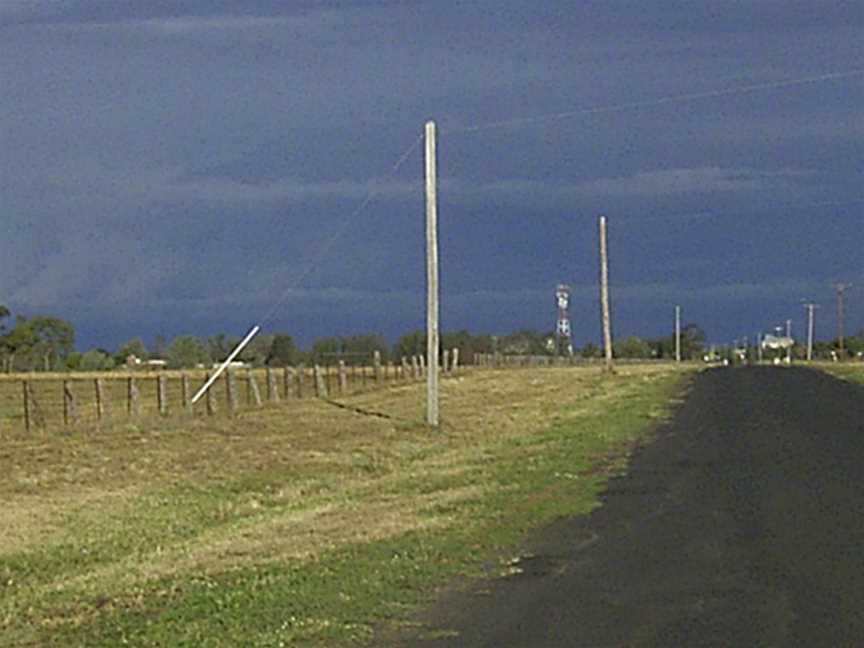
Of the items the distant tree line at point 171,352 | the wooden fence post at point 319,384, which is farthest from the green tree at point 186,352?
the wooden fence post at point 319,384

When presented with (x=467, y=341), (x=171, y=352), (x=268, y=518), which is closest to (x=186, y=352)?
(x=171, y=352)

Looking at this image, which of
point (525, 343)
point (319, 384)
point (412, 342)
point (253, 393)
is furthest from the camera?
point (525, 343)

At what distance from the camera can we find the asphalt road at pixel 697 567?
11.2 m

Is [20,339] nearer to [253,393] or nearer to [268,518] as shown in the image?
[253,393]

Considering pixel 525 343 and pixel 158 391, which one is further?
pixel 525 343

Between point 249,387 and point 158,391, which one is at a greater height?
point 158,391

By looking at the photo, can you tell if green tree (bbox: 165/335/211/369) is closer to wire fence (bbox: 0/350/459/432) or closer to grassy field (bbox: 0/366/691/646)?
wire fence (bbox: 0/350/459/432)

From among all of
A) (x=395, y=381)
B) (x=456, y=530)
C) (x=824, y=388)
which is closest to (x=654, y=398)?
(x=824, y=388)

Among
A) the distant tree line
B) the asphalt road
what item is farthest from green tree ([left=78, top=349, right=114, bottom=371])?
the asphalt road

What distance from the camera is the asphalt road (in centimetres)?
1116

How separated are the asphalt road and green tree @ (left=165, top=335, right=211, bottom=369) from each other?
77289 millimetres

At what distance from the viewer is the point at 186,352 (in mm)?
105312

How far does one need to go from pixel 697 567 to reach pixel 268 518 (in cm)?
734

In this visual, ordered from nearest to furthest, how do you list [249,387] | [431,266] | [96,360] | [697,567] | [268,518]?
[697,567] < [268,518] < [431,266] < [249,387] < [96,360]
